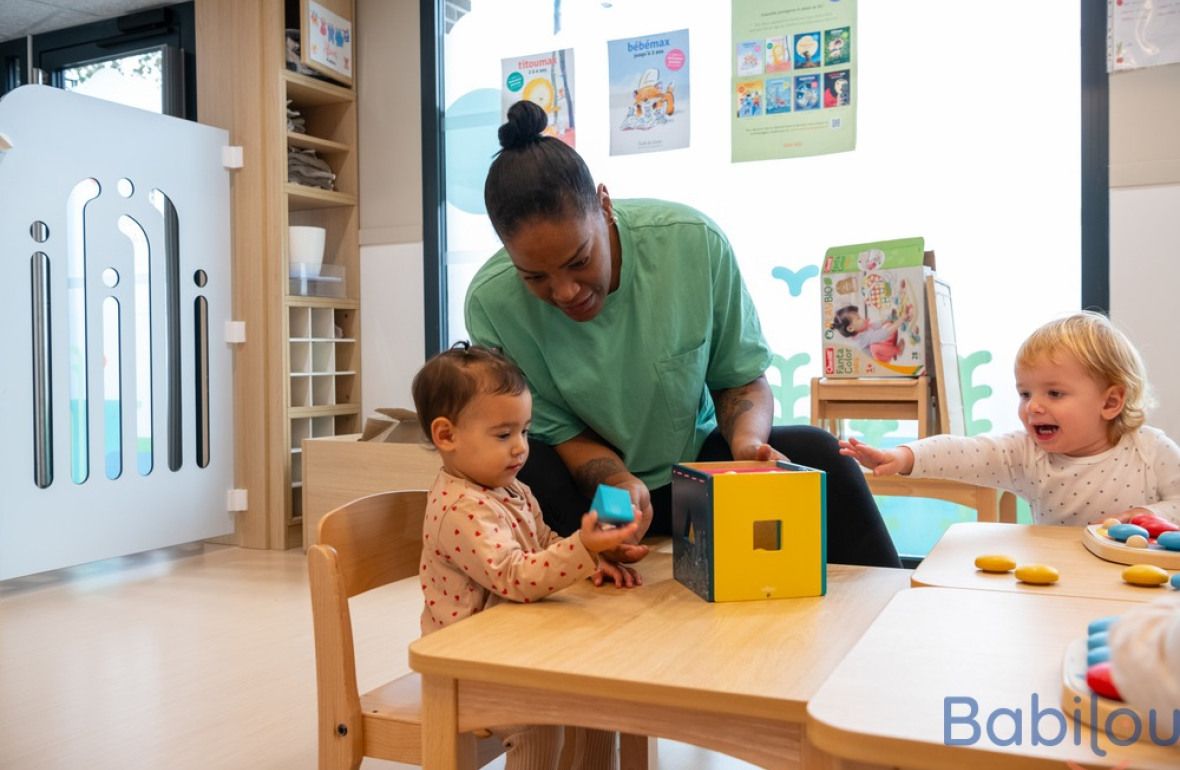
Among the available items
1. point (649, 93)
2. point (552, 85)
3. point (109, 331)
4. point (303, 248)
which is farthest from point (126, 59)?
point (649, 93)

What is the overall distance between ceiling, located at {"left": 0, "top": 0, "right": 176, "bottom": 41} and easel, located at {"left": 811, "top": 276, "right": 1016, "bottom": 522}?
317 cm

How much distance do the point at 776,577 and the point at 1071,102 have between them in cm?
243

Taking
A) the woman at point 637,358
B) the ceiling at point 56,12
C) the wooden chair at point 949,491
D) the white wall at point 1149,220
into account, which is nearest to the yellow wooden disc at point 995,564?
the woman at point 637,358

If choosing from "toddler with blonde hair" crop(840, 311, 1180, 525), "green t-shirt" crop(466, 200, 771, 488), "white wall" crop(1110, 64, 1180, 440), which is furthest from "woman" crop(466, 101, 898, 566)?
"white wall" crop(1110, 64, 1180, 440)

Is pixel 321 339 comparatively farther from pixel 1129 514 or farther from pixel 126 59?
pixel 1129 514

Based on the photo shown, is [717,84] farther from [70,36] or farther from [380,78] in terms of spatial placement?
[70,36]

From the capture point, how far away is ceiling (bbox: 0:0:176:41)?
13.4 ft

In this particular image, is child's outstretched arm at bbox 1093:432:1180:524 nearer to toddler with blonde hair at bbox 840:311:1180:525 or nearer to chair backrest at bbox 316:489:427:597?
toddler with blonde hair at bbox 840:311:1180:525

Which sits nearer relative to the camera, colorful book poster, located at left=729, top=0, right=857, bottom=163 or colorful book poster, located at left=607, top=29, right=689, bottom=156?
colorful book poster, located at left=729, top=0, right=857, bottom=163

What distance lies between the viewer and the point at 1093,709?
563 mm

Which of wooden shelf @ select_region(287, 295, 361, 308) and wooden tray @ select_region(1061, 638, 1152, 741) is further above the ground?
wooden shelf @ select_region(287, 295, 361, 308)

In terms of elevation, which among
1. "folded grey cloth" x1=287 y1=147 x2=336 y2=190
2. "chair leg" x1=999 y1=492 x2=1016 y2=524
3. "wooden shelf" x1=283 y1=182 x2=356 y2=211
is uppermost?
"folded grey cloth" x1=287 y1=147 x2=336 y2=190

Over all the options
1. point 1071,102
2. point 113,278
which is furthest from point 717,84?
point 113,278

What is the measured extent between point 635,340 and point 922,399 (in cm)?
130
